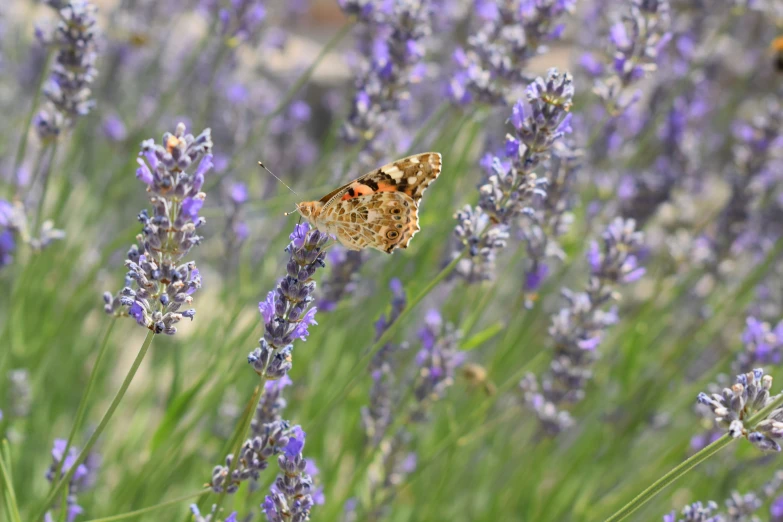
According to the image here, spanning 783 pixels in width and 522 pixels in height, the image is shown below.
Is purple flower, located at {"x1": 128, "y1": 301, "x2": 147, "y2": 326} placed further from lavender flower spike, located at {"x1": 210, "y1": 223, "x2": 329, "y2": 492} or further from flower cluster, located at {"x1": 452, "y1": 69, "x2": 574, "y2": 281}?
flower cluster, located at {"x1": 452, "y1": 69, "x2": 574, "y2": 281}

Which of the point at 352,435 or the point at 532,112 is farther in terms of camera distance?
the point at 352,435

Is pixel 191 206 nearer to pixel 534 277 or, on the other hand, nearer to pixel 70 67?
pixel 70 67

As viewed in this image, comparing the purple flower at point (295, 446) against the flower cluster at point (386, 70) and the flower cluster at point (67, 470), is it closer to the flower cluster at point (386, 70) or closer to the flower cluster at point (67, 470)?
the flower cluster at point (67, 470)

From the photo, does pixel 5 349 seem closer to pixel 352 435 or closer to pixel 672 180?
pixel 352 435

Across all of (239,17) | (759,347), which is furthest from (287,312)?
(239,17)

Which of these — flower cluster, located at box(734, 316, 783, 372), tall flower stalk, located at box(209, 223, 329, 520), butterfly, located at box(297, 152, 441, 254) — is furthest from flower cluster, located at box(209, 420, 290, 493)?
flower cluster, located at box(734, 316, 783, 372)

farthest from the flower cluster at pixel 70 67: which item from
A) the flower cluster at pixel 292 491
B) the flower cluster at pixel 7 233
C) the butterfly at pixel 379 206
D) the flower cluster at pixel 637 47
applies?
the flower cluster at pixel 637 47

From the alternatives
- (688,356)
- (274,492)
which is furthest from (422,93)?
(274,492)
